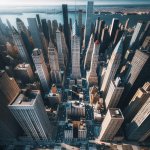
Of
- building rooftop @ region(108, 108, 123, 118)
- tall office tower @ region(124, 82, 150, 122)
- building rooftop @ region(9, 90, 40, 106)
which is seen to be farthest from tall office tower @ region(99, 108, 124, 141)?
building rooftop @ region(9, 90, 40, 106)

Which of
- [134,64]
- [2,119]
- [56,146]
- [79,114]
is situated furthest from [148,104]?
[2,119]

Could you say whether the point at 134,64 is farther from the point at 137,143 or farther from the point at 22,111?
the point at 22,111

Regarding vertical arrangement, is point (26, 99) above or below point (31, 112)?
above

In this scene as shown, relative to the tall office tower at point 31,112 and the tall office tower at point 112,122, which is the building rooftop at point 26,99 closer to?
the tall office tower at point 31,112

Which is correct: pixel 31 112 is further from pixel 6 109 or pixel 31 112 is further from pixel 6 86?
pixel 6 86

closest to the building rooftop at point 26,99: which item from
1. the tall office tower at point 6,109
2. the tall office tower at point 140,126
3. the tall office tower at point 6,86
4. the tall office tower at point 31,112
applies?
the tall office tower at point 31,112

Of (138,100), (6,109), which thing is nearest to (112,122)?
(138,100)

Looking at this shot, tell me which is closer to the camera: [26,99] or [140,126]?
[26,99]
